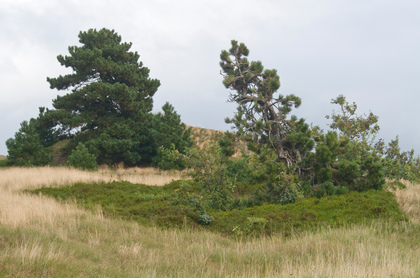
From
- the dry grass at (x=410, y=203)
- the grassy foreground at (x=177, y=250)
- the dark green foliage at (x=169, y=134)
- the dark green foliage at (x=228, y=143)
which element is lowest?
the grassy foreground at (x=177, y=250)

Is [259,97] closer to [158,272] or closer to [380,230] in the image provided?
[380,230]

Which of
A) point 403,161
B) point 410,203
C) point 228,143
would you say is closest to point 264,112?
point 228,143

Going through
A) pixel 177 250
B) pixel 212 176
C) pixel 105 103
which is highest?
pixel 105 103

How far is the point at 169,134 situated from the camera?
89.0ft

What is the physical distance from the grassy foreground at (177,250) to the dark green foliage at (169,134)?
16372 millimetres

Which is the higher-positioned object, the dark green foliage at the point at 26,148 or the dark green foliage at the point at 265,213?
the dark green foliage at the point at 26,148

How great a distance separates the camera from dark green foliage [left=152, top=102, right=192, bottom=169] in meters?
26.4

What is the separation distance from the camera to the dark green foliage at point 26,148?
25.3 metres

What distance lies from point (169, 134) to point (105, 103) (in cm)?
643

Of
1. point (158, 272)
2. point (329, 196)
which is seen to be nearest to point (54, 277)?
point (158, 272)

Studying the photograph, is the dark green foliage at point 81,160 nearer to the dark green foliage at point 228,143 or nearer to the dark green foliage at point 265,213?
the dark green foliage at point 265,213

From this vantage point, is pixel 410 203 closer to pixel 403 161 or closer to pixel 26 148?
pixel 403 161

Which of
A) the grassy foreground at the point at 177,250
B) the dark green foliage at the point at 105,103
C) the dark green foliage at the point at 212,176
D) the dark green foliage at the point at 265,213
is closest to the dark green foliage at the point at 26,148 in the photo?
the dark green foliage at the point at 105,103

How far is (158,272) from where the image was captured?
219 inches
